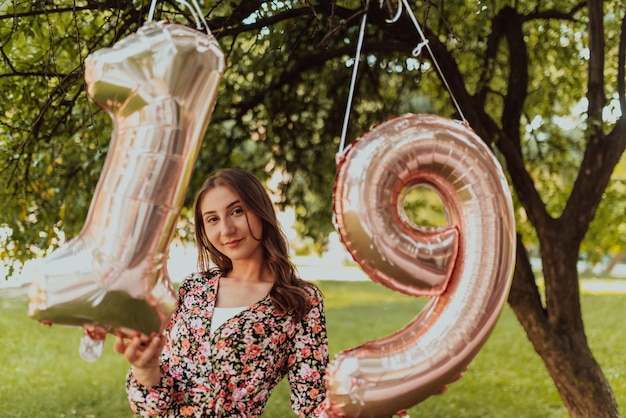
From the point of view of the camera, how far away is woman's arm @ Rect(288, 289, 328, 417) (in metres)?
2.26

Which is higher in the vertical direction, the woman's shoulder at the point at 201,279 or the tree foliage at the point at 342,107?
the tree foliage at the point at 342,107

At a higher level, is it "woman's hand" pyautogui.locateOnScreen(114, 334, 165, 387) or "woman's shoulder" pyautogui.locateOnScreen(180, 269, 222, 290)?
"woman's shoulder" pyautogui.locateOnScreen(180, 269, 222, 290)

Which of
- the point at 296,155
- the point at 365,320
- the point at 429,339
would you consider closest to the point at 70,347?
the point at 365,320

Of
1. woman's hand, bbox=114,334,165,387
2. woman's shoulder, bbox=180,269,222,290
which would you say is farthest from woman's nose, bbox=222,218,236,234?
woman's hand, bbox=114,334,165,387

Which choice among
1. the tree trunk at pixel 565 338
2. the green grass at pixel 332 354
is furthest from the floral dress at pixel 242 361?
the green grass at pixel 332 354

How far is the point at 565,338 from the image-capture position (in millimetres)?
3908

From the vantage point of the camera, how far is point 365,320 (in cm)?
1284

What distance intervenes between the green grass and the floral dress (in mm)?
4821

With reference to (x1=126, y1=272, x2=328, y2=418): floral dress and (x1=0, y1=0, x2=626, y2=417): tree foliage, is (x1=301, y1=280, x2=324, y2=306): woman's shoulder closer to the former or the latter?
(x1=126, y1=272, x2=328, y2=418): floral dress

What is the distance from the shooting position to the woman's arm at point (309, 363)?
2.26 meters

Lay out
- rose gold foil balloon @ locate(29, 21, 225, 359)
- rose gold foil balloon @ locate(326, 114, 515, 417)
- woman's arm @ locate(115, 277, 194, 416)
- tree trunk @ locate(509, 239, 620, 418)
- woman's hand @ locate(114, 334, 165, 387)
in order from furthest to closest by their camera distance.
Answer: tree trunk @ locate(509, 239, 620, 418), woman's arm @ locate(115, 277, 194, 416), woman's hand @ locate(114, 334, 165, 387), rose gold foil balloon @ locate(326, 114, 515, 417), rose gold foil balloon @ locate(29, 21, 225, 359)

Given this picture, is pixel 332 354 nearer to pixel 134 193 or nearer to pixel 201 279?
pixel 201 279

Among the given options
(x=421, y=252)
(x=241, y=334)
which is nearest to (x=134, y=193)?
(x=421, y=252)

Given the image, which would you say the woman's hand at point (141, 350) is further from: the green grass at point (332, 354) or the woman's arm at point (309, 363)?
the green grass at point (332, 354)
